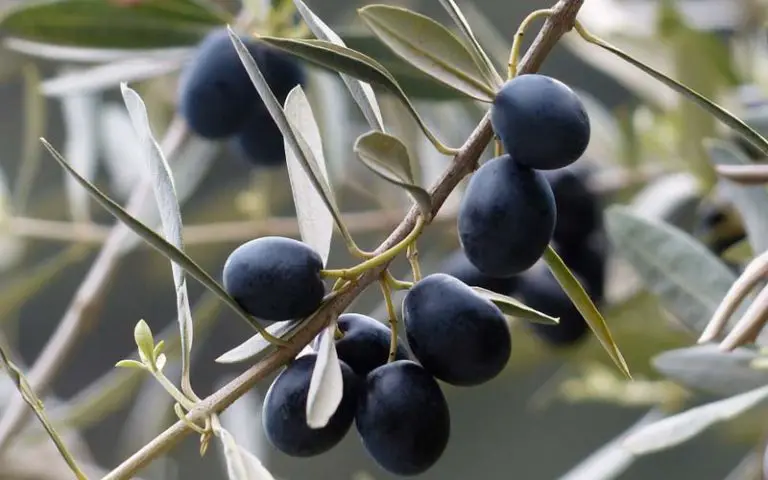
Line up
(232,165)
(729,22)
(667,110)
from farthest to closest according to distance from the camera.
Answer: (232,165)
(729,22)
(667,110)

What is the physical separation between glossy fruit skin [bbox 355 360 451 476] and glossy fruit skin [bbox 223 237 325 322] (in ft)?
0.12

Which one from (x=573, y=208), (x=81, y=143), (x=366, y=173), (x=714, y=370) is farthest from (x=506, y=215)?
(x=366, y=173)

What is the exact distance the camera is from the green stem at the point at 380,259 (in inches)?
13.6

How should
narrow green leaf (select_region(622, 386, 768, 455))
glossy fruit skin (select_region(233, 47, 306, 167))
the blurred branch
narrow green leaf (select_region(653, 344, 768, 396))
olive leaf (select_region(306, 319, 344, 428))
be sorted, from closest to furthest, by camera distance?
olive leaf (select_region(306, 319, 344, 428)) < narrow green leaf (select_region(622, 386, 768, 455)) < narrow green leaf (select_region(653, 344, 768, 396)) < glossy fruit skin (select_region(233, 47, 306, 167)) < the blurred branch

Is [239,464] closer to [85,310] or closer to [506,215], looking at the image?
[506,215]

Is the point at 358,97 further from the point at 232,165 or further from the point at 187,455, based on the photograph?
the point at 187,455

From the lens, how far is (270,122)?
68 centimetres

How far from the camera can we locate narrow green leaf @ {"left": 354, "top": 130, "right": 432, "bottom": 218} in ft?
1.07

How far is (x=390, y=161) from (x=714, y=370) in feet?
0.96

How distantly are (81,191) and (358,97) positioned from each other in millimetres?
615

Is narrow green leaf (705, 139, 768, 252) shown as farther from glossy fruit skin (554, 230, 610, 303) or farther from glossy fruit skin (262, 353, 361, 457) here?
glossy fruit skin (262, 353, 361, 457)

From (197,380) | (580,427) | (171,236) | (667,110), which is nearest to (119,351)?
(197,380)

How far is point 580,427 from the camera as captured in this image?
1.90 meters

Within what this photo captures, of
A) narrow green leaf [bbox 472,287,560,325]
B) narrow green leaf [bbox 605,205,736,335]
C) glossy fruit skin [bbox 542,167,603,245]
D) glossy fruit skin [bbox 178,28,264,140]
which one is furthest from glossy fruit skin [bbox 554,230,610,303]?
narrow green leaf [bbox 472,287,560,325]
